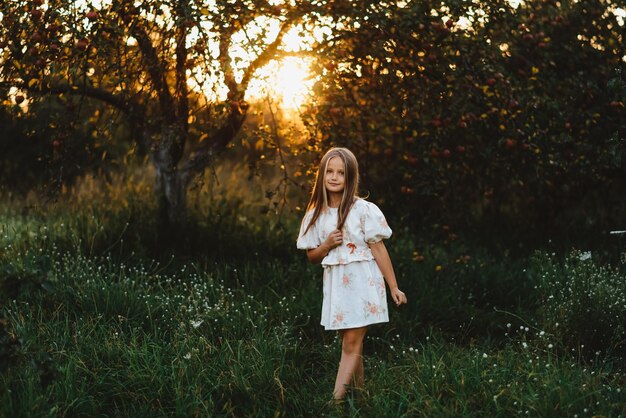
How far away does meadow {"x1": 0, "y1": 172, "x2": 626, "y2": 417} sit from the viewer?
12.4 feet

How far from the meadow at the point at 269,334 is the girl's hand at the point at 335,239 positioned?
84cm

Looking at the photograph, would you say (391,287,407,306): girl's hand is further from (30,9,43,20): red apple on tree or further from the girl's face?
(30,9,43,20): red apple on tree

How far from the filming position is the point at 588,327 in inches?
187

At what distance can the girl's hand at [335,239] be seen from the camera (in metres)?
4.04

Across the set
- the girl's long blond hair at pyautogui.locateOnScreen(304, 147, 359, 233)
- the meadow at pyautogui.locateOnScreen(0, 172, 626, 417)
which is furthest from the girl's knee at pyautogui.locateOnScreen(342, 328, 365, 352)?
the girl's long blond hair at pyautogui.locateOnScreen(304, 147, 359, 233)

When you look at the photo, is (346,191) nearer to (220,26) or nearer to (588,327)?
(220,26)

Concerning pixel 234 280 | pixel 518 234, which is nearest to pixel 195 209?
pixel 234 280

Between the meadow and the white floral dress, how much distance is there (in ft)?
1.42

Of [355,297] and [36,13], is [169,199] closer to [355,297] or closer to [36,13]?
[36,13]

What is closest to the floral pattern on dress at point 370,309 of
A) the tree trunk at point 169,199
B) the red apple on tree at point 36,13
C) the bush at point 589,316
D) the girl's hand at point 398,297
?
the girl's hand at point 398,297

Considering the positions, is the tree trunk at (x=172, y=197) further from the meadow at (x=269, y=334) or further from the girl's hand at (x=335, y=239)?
the girl's hand at (x=335, y=239)

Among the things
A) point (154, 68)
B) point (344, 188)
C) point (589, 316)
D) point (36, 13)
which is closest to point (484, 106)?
point (589, 316)

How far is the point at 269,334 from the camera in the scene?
482 cm

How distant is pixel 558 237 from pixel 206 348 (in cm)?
458
